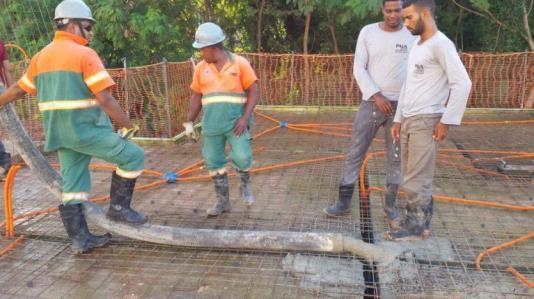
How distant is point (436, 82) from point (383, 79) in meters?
0.58

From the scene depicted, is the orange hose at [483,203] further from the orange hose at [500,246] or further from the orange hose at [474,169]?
the orange hose at [474,169]

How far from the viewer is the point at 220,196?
397 centimetres

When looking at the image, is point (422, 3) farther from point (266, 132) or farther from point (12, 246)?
point (266, 132)

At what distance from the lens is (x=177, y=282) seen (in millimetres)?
2908

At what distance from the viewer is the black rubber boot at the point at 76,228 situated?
328 centimetres

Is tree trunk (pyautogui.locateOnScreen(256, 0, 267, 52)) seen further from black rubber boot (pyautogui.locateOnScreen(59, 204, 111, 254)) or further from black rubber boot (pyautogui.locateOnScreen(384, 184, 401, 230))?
black rubber boot (pyautogui.locateOnScreen(59, 204, 111, 254))

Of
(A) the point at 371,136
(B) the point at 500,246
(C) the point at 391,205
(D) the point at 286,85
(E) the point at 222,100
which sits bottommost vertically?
(B) the point at 500,246

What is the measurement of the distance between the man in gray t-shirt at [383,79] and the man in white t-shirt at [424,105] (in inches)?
9.4

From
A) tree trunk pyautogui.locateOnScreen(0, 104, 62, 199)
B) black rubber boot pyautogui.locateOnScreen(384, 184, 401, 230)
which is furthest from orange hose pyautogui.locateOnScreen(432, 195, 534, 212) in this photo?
tree trunk pyautogui.locateOnScreen(0, 104, 62, 199)

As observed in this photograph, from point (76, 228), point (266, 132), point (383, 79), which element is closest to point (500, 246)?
point (383, 79)

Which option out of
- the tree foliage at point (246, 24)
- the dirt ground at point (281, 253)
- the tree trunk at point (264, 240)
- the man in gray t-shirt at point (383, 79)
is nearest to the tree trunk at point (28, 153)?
the dirt ground at point (281, 253)

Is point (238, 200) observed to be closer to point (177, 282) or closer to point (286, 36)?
point (177, 282)

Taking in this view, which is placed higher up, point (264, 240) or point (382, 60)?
point (382, 60)

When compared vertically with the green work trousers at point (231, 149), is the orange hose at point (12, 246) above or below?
below
